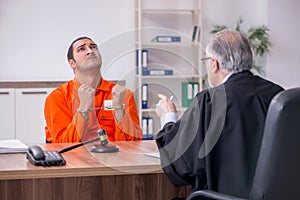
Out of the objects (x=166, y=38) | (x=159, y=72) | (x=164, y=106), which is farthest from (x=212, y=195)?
(x=166, y=38)

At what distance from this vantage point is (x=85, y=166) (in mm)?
2285

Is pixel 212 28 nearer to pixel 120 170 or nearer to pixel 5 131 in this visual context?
pixel 5 131

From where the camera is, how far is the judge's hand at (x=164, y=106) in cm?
238

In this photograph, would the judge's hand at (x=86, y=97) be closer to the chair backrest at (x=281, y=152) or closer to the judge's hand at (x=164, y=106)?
the judge's hand at (x=164, y=106)

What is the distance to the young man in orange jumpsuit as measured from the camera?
2889mm

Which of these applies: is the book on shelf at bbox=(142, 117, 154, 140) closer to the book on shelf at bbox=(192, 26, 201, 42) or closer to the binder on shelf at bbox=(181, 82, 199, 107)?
the binder on shelf at bbox=(181, 82, 199, 107)

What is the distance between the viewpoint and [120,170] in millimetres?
2311

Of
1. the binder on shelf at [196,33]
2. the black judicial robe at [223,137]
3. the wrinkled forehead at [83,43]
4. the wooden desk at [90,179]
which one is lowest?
the wooden desk at [90,179]

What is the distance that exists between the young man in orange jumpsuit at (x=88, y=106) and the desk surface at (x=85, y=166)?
1.05ft

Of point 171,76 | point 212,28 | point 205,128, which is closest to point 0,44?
point 171,76

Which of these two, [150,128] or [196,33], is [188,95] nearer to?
[150,128]

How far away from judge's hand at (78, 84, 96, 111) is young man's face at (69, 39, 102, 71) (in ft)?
0.40

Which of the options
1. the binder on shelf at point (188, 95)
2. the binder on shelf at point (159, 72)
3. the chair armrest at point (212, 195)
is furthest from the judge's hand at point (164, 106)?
the binder on shelf at point (159, 72)

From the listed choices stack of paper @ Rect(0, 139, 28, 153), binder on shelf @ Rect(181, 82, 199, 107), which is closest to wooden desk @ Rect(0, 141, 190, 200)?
stack of paper @ Rect(0, 139, 28, 153)
